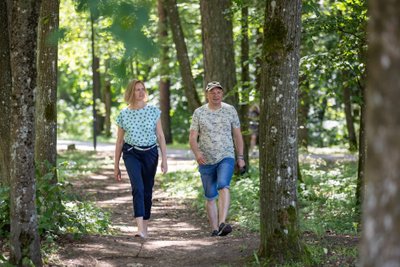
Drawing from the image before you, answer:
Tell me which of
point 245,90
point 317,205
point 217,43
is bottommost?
point 317,205

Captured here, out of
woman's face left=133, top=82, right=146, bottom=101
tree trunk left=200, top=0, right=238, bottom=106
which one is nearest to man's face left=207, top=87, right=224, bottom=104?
woman's face left=133, top=82, right=146, bottom=101

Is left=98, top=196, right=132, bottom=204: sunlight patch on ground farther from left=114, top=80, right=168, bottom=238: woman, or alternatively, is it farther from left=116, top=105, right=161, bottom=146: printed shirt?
left=116, top=105, right=161, bottom=146: printed shirt

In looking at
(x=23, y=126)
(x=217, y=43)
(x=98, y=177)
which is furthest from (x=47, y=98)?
(x=98, y=177)

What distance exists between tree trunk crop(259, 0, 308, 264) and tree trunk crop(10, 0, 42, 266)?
2.20 metres

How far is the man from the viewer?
30.5 ft

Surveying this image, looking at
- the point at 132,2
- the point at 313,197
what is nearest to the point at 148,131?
the point at 132,2

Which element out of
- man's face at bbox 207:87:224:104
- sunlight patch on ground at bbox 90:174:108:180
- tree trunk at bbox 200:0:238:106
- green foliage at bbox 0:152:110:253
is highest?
tree trunk at bbox 200:0:238:106

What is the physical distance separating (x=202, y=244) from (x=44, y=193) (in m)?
1.99

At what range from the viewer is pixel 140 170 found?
9250 mm

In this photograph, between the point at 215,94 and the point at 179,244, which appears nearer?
the point at 179,244

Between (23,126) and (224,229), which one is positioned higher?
(23,126)

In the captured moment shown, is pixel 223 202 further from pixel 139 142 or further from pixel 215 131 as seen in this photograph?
pixel 139 142

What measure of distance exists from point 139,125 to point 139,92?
0.43m

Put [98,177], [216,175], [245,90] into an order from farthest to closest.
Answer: [98,177] → [245,90] → [216,175]
